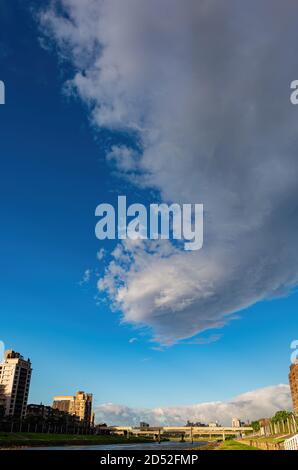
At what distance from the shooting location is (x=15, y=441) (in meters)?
166
